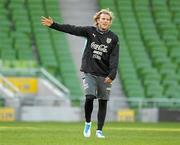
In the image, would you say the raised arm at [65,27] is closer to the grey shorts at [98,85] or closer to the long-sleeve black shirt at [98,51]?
the long-sleeve black shirt at [98,51]

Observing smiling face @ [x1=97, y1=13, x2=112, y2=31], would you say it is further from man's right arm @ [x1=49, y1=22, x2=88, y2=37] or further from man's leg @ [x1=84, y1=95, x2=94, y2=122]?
man's leg @ [x1=84, y1=95, x2=94, y2=122]

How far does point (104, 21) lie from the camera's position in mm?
13719

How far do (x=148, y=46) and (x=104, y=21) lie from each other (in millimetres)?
18900

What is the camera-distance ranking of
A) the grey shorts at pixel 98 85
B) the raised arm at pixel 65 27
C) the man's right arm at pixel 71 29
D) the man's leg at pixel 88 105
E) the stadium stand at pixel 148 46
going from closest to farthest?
the raised arm at pixel 65 27
the man's right arm at pixel 71 29
the man's leg at pixel 88 105
the grey shorts at pixel 98 85
the stadium stand at pixel 148 46

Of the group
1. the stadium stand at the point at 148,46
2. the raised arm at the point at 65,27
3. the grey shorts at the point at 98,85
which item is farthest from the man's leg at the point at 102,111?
the stadium stand at the point at 148,46

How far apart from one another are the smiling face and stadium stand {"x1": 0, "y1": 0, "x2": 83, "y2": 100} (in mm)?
13972

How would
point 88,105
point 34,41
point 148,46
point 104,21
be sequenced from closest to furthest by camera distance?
point 104,21, point 88,105, point 34,41, point 148,46

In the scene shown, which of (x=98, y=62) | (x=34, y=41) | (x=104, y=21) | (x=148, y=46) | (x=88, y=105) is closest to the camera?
(x=104, y=21)

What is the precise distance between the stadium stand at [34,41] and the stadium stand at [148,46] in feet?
7.09

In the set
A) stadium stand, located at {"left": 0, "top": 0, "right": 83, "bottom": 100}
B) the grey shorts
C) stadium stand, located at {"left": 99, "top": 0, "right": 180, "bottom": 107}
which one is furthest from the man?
stadium stand, located at {"left": 99, "top": 0, "right": 180, "bottom": 107}

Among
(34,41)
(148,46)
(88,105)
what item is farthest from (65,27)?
(148,46)

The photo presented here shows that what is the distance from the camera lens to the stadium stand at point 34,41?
2945 cm

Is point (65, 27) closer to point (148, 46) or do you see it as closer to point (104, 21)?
point (104, 21)

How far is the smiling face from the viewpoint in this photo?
1367cm
